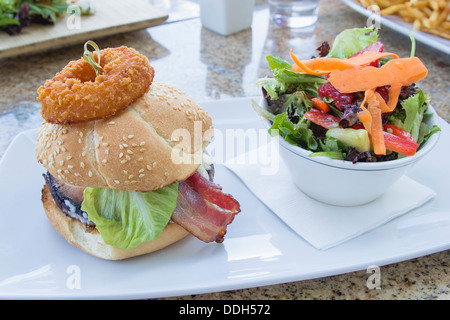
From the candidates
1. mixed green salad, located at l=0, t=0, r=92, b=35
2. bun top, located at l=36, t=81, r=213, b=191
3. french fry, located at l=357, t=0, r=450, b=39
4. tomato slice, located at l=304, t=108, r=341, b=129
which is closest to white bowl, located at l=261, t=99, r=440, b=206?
tomato slice, located at l=304, t=108, r=341, b=129

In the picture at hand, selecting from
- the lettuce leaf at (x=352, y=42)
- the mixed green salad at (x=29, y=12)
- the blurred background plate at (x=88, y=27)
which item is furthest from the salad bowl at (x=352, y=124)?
the mixed green salad at (x=29, y=12)

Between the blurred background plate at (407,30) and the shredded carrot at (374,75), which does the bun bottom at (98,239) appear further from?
the blurred background plate at (407,30)

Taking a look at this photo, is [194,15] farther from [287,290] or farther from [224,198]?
[287,290]

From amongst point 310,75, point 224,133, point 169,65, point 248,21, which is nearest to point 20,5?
point 169,65

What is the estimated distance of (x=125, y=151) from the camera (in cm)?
133

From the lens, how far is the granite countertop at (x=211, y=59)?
7.91ft

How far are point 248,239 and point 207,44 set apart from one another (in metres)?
2.11

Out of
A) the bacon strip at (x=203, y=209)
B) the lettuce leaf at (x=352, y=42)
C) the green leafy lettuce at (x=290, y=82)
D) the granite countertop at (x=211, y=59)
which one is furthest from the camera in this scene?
the granite countertop at (x=211, y=59)

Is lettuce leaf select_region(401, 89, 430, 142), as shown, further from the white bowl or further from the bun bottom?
the bun bottom

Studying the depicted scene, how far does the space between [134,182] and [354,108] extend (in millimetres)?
779

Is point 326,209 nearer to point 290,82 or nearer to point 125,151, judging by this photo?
point 290,82

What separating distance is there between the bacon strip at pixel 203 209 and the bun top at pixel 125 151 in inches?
3.7

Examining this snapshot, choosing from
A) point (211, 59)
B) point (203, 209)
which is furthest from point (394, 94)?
point (211, 59)

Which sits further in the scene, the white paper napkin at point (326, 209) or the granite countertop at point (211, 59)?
the granite countertop at point (211, 59)
